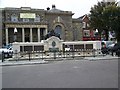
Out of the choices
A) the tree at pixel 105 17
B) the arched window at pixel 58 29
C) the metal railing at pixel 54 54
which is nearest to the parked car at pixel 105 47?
the metal railing at pixel 54 54

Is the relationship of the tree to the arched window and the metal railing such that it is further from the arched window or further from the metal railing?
the metal railing

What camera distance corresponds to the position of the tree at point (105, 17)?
58.0 meters

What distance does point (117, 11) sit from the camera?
196 feet

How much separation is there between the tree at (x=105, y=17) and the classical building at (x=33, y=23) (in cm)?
1083

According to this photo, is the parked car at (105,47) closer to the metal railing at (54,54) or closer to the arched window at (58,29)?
the metal railing at (54,54)

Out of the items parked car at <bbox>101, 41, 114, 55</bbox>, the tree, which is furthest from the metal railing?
the tree

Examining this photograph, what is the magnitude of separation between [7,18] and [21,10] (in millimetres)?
3977

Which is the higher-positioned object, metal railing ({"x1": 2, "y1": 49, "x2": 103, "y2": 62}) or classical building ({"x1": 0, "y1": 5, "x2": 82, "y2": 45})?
classical building ({"x1": 0, "y1": 5, "x2": 82, "y2": 45})

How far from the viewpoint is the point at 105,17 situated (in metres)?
60.2

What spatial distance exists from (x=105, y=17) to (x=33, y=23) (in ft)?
70.1

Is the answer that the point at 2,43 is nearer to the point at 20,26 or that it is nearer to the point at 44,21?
the point at 20,26

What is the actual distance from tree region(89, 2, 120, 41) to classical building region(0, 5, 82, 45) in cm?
1083

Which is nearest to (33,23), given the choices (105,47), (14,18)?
(14,18)

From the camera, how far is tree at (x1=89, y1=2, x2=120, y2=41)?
57969 millimetres
